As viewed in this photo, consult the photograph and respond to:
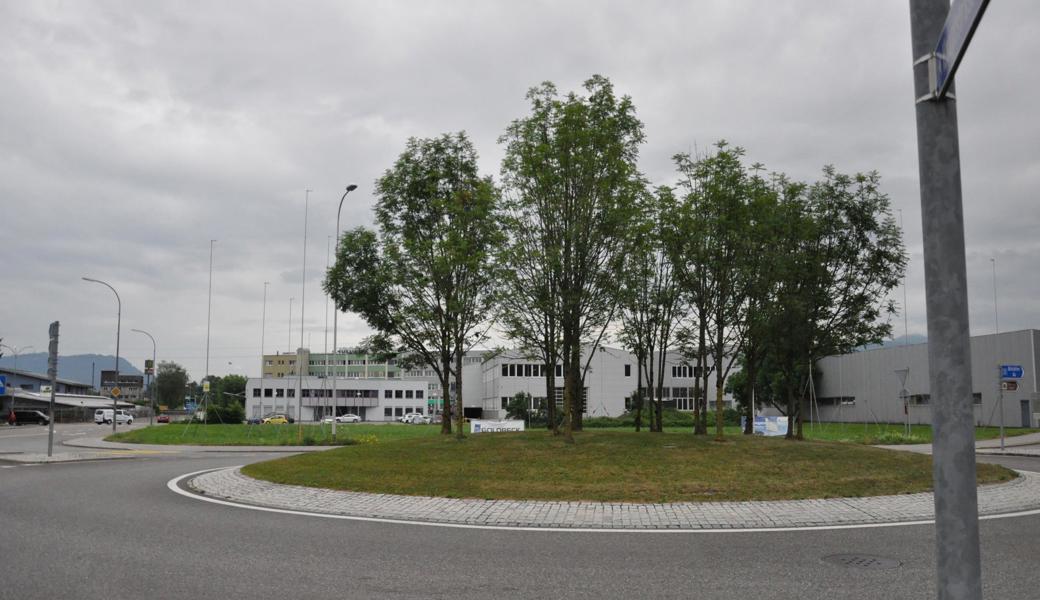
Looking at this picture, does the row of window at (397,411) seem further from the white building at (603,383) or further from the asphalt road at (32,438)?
the asphalt road at (32,438)

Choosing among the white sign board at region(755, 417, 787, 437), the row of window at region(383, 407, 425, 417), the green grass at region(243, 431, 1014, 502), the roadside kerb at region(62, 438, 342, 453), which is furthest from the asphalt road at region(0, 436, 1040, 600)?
the row of window at region(383, 407, 425, 417)

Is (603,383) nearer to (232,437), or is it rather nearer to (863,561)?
(232,437)

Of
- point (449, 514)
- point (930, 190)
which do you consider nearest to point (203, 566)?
point (449, 514)

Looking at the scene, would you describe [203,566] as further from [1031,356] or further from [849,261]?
[1031,356]

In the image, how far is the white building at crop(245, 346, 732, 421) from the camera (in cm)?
8312

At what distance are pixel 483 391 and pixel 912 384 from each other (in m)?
57.3

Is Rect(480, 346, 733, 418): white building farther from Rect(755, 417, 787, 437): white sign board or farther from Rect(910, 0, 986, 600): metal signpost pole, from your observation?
Rect(910, 0, 986, 600): metal signpost pole

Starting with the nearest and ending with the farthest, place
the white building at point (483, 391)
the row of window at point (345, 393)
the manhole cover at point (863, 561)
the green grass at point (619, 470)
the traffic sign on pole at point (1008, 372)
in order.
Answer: the manhole cover at point (863, 561), the green grass at point (619, 470), the traffic sign on pole at point (1008, 372), the white building at point (483, 391), the row of window at point (345, 393)

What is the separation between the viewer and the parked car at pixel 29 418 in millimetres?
72812

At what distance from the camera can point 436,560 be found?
28.5 ft

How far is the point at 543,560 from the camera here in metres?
8.70

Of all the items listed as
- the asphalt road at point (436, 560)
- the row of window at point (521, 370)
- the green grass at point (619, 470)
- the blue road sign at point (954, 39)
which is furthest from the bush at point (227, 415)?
the blue road sign at point (954, 39)

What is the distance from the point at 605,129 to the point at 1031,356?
42.5 m

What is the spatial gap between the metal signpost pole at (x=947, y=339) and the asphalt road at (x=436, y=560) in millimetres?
4833
